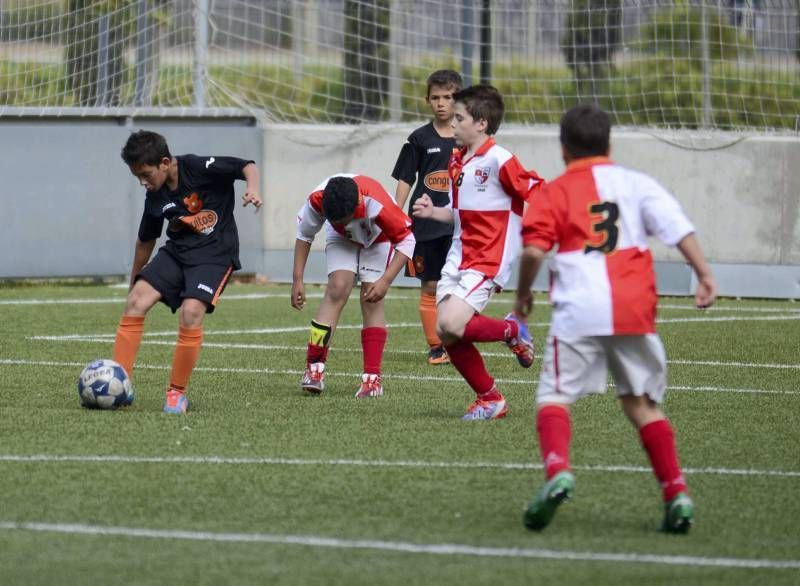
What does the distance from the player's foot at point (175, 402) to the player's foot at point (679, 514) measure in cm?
323

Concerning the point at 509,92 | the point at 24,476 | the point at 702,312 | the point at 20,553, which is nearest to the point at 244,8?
the point at 509,92

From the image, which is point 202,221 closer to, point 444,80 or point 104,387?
point 104,387

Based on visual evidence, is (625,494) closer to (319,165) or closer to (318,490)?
(318,490)

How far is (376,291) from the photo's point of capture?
8266 millimetres

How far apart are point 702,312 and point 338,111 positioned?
507 centimetres

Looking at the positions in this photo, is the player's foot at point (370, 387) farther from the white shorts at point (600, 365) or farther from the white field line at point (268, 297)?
the white field line at point (268, 297)

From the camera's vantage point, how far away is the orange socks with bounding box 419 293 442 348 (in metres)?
10.1

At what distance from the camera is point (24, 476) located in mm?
6027

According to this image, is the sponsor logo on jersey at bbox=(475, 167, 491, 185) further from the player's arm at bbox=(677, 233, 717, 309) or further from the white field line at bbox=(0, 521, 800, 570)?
the white field line at bbox=(0, 521, 800, 570)

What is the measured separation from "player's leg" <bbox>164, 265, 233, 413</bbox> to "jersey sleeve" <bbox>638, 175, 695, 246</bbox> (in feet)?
10.2

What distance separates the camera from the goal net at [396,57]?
15.1 m

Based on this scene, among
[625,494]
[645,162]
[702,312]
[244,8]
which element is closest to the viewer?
[625,494]

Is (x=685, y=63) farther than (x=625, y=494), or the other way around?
(x=685, y=63)

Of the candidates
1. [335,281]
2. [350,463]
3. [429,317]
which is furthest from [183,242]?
[429,317]
